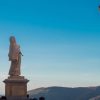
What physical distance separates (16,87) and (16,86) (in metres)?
0.09

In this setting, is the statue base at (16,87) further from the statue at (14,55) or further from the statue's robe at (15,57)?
the statue's robe at (15,57)

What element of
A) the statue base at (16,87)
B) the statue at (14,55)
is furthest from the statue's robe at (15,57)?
the statue base at (16,87)

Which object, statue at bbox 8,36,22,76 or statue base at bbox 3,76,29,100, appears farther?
statue at bbox 8,36,22,76

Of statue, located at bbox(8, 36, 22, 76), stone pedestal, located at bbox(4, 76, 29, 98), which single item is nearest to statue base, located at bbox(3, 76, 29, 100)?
stone pedestal, located at bbox(4, 76, 29, 98)

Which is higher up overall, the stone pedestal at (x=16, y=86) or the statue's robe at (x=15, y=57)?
the statue's robe at (x=15, y=57)

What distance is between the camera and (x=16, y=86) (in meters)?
37.1

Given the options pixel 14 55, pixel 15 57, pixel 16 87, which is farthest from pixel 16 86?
pixel 14 55

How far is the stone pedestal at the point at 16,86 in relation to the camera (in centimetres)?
3691

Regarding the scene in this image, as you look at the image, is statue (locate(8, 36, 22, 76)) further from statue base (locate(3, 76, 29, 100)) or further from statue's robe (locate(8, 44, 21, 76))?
statue base (locate(3, 76, 29, 100))

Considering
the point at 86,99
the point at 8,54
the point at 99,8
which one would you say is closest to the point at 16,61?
the point at 8,54

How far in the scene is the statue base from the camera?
36906 millimetres

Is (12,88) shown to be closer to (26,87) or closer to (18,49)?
(26,87)

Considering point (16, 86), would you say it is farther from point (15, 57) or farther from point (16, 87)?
point (15, 57)

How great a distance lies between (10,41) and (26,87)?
4675 millimetres
